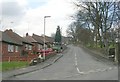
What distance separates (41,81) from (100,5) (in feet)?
157

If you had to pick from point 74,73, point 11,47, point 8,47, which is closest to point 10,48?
point 11,47

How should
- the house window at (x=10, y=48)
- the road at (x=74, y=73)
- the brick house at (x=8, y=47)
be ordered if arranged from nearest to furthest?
the road at (x=74, y=73), the brick house at (x=8, y=47), the house window at (x=10, y=48)

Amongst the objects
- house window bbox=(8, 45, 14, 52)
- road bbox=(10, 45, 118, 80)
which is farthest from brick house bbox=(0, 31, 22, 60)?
road bbox=(10, 45, 118, 80)

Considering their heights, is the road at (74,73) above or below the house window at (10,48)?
below

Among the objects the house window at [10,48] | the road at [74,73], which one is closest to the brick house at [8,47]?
the house window at [10,48]

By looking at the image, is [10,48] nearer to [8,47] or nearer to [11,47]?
[11,47]

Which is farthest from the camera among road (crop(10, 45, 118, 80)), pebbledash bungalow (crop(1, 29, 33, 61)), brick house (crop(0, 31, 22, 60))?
brick house (crop(0, 31, 22, 60))

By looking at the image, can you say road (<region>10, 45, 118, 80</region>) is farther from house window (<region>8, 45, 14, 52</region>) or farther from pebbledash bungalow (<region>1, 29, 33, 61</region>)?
house window (<region>8, 45, 14, 52</region>)

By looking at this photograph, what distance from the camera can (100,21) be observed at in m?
63.6

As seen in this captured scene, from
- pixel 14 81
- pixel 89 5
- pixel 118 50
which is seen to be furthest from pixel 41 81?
pixel 89 5

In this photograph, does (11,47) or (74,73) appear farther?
(11,47)

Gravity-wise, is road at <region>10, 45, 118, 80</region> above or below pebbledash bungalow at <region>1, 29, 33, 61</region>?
below

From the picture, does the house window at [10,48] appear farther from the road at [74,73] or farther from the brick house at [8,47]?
the road at [74,73]

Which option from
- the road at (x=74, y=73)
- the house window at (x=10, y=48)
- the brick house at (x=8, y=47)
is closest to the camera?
the road at (x=74, y=73)
